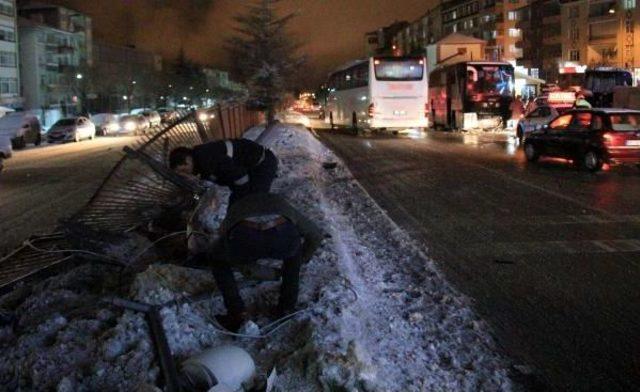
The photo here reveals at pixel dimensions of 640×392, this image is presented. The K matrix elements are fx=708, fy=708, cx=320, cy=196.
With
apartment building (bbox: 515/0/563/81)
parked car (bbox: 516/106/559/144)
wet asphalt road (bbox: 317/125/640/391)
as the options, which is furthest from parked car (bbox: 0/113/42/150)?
apartment building (bbox: 515/0/563/81)

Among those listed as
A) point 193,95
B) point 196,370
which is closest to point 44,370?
point 196,370

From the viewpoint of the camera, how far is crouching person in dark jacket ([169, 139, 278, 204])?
5.06 metres

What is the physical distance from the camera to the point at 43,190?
16.1 meters

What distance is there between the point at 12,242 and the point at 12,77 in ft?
215

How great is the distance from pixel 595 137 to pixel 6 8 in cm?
6474

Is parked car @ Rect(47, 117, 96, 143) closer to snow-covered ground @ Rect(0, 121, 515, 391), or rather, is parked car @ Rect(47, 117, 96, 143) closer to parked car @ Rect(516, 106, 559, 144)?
parked car @ Rect(516, 106, 559, 144)

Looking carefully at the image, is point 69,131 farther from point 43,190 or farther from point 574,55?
point 574,55

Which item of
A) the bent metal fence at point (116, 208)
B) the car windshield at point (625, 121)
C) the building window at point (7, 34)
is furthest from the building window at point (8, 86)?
the bent metal fence at point (116, 208)

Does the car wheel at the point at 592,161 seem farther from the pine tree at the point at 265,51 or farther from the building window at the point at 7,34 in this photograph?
the building window at the point at 7,34

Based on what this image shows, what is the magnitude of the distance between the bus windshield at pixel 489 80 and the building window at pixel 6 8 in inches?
1951

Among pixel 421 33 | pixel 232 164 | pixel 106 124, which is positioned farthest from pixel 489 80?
pixel 421 33

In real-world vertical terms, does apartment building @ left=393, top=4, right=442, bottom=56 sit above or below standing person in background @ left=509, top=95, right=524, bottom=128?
above

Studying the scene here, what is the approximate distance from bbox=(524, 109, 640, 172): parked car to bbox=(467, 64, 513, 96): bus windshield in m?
17.5

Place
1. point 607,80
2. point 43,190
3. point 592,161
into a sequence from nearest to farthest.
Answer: point 43,190, point 592,161, point 607,80
